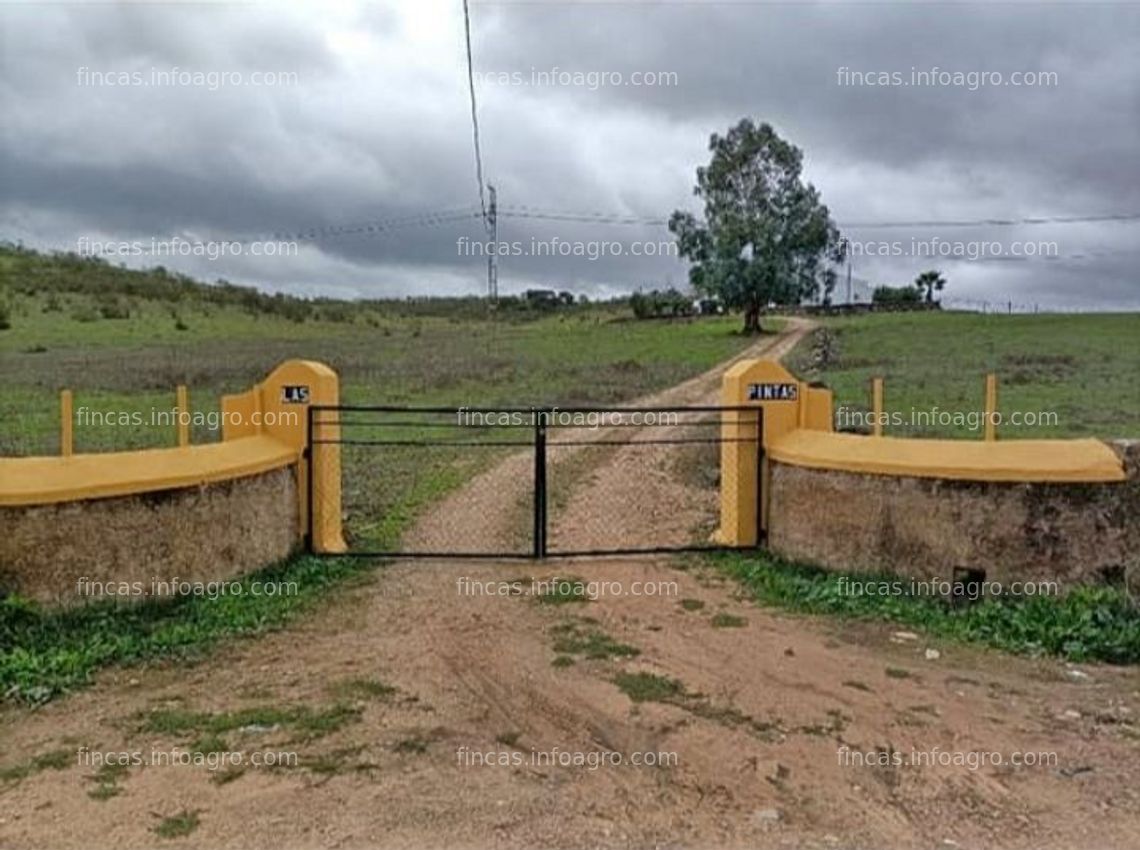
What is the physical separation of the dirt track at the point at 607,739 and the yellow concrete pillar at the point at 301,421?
1734 millimetres

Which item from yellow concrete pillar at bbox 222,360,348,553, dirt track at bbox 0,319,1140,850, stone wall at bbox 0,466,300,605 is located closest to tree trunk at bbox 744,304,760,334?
yellow concrete pillar at bbox 222,360,348,553

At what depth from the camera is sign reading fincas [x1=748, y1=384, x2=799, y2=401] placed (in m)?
8.75

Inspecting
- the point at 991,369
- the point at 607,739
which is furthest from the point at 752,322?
the point at 607,739

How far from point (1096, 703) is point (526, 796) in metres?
3.58

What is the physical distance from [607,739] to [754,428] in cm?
468

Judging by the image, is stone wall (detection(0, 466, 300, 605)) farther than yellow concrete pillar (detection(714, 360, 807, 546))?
No

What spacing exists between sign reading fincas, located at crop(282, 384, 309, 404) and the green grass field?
28.9ft

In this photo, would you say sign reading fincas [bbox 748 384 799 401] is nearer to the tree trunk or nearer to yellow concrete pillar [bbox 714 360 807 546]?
yellow concrete pillar [bbox 714 360 807 546]

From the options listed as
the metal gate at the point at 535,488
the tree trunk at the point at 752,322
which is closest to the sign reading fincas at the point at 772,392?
the metal gate at the point at 535,488

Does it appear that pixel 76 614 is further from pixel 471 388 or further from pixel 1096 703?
pixel 471 388

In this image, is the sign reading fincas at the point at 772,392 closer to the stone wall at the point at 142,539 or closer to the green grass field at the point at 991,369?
the stone wall at the point at 142,539

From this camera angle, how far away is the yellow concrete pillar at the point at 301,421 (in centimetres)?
846

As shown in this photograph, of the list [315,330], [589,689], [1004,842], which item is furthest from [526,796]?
[315,330]

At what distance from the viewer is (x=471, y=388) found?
81.1 feet
